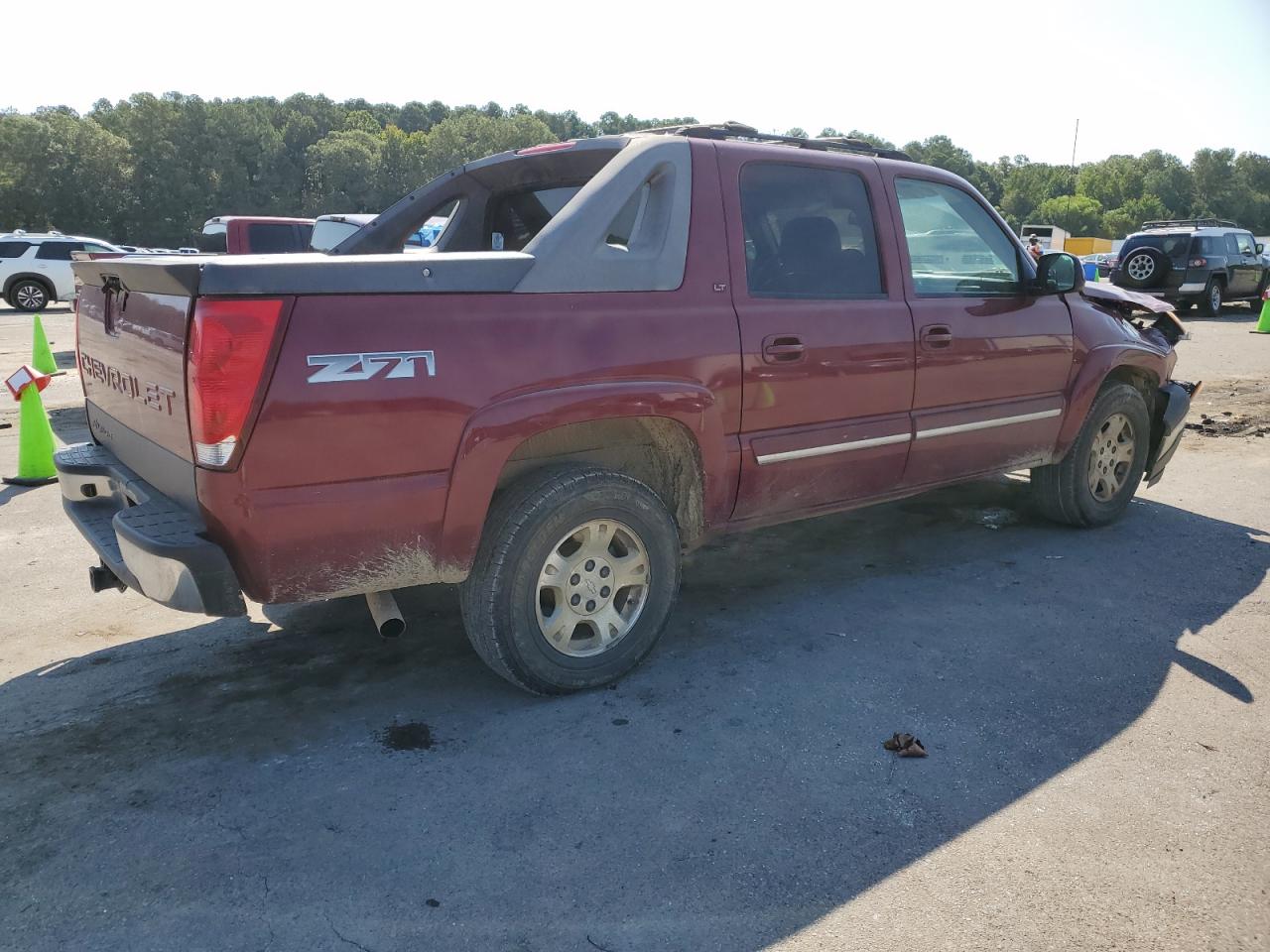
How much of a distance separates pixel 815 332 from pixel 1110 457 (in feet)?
8.75

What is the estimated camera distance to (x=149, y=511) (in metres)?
3.08

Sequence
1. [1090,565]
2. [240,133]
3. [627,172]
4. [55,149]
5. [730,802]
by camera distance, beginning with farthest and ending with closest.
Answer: [240,133], [55,149], [1090,565], [627,172], [730,802]

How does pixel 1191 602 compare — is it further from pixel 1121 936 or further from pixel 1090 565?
pixel 1121 936

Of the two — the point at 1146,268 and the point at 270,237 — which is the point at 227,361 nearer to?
the point at 270,237

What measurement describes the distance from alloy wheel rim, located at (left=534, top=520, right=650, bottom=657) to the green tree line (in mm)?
46745

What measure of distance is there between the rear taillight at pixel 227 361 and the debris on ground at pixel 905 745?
226 cm

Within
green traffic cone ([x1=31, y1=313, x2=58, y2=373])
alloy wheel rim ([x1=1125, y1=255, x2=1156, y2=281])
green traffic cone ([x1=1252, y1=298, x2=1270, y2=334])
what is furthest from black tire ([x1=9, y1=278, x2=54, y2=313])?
green traffic cone ([x1=1252, y1=298, x2=1270, y2=334])

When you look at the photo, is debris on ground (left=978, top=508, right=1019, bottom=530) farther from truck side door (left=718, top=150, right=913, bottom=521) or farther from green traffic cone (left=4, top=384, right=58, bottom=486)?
green traffic cone (left=4, top=384, right=58, bottom=486)

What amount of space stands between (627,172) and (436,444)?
4.30 ft

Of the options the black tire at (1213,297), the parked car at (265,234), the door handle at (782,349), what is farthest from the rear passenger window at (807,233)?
the black tire at (1213,297)

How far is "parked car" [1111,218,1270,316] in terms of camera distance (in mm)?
19969

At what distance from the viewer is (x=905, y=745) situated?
10.4 ft

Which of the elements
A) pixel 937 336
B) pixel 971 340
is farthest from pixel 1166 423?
pixel 937 336

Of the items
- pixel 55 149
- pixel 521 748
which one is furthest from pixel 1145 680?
pixel 55 149
